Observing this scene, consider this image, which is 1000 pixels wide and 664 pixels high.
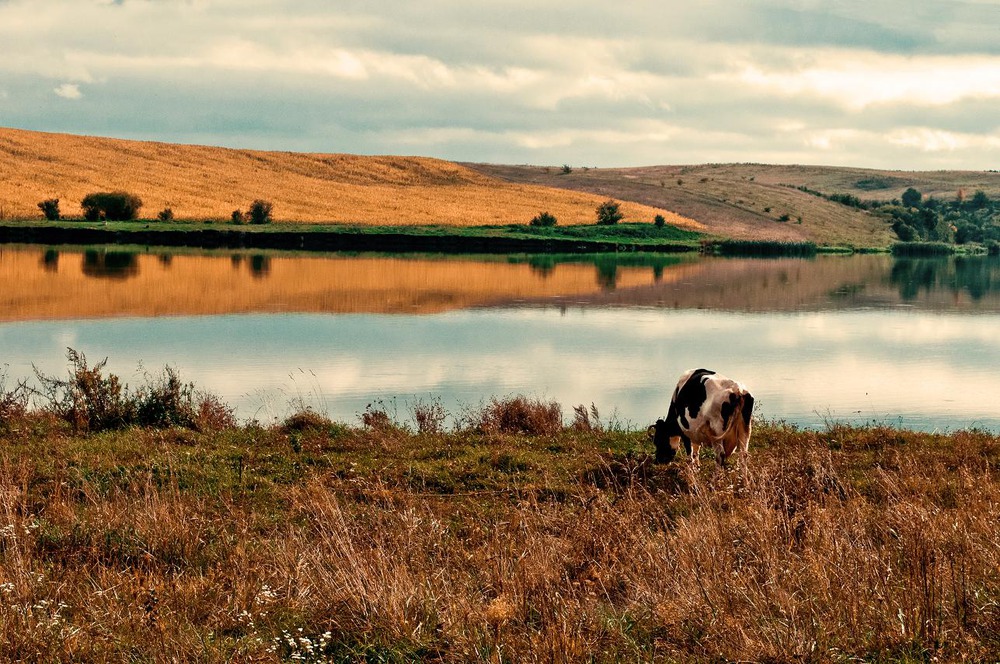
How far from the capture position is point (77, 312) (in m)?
37.2

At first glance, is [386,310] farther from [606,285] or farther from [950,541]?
[950,541]

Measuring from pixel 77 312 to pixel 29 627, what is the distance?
33575 millimetres

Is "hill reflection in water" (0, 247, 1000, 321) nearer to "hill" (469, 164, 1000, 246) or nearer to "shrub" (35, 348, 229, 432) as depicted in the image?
"shrub" (35, 348, 229, 432)

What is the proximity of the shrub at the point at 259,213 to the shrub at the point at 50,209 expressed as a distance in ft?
52.9

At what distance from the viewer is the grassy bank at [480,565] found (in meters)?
6.13

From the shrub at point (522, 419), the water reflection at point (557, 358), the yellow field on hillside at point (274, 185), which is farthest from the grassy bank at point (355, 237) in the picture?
the shrub at point (522, 419)

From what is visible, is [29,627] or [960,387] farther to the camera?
[960,387]

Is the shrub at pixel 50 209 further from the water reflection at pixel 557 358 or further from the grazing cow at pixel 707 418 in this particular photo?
the grazing cow at pixel 707 418

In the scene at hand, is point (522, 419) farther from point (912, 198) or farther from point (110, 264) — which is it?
point (912, 198)

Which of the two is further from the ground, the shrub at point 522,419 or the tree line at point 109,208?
the tree line at point 109,208

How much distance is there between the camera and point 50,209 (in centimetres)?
8575

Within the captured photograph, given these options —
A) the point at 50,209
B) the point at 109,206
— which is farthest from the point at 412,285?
the point at 109,206

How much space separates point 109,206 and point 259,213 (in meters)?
12.7

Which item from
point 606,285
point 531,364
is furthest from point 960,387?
point 606,285
